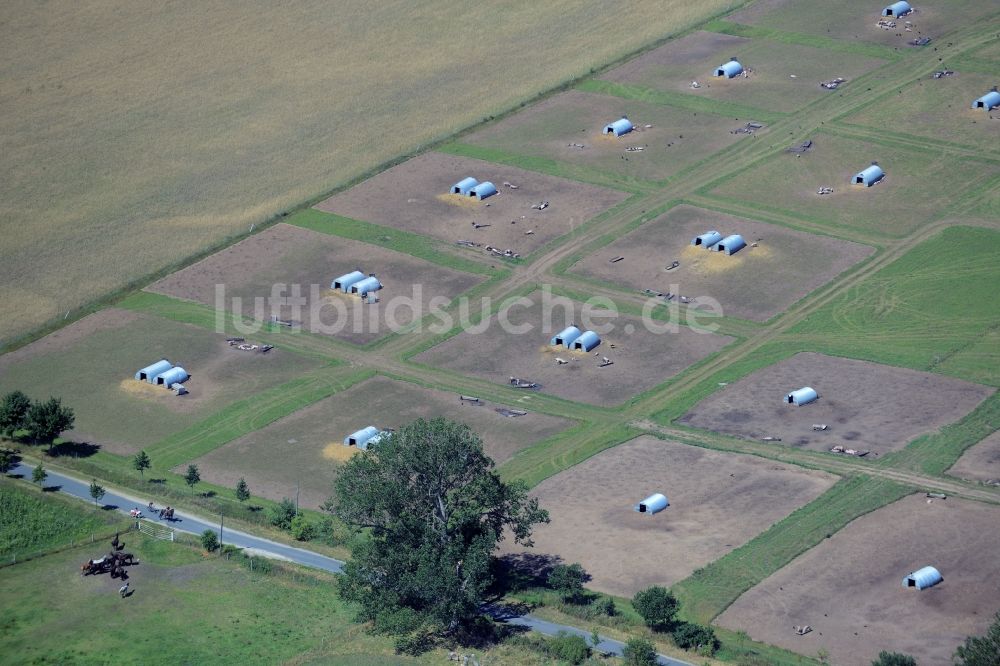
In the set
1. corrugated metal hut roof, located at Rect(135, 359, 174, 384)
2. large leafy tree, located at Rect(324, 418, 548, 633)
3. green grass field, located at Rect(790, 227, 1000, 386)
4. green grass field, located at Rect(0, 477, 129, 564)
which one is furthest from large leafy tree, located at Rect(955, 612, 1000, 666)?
corrugated metal hut roof, located at Rect(135, 359, 174, 384)

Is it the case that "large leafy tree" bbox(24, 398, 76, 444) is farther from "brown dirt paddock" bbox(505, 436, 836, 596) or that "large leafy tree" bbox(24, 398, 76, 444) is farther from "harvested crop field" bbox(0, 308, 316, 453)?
"brown dirt paddock" bbox(505, 436, 836, 596)

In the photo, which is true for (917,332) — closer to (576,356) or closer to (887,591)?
(576,356)

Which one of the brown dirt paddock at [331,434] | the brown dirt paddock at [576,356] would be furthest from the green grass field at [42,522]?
the brown dirt paddock at [576,356]

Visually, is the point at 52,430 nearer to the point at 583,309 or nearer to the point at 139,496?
the point at 139,496

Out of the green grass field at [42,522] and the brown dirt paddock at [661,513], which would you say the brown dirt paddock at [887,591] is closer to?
the brown dirt paddock at [661,513]

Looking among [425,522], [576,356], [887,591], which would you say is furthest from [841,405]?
[425,522]

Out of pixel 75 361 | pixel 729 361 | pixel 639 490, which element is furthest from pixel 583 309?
pixel 75 361
